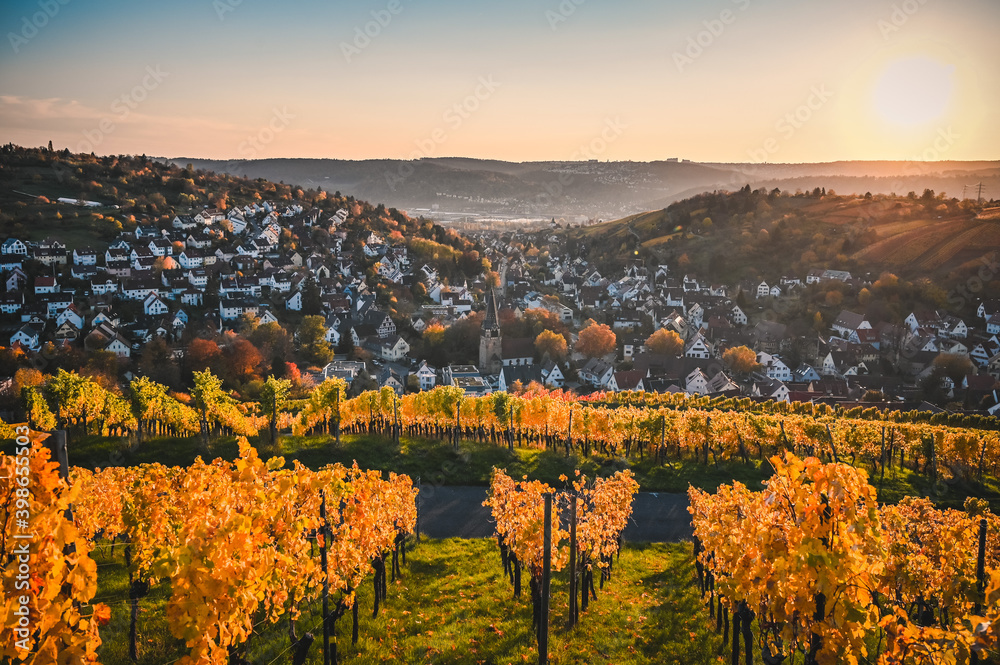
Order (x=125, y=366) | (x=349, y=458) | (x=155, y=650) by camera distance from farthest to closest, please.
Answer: (x=125, y=366) → (x=349, y=458) → (x=155, y=650)

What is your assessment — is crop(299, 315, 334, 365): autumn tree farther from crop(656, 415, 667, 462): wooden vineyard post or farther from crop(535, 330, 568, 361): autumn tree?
crop(656, 415, 667, 462): wooden vineyard post

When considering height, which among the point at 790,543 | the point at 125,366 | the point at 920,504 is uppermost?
the point at 790,543

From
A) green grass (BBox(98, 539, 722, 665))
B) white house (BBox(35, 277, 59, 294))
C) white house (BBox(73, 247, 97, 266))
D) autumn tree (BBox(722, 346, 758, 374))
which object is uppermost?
white house (BBox(73, 247, 97, 266))

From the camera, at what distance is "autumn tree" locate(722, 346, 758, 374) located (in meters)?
64.1

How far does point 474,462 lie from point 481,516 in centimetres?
536

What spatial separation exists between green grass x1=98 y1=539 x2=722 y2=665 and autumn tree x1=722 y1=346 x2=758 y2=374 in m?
52.1

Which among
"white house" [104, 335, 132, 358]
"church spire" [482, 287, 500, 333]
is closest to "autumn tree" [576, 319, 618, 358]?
"church spire" [482, 287, 500, 333]

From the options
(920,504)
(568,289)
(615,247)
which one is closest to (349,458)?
(920,504)

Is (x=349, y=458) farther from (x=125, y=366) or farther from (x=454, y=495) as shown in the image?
(x=125, y=366)

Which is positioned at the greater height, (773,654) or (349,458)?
(773,654)

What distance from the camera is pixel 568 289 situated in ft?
368

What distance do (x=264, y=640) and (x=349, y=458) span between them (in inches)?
650

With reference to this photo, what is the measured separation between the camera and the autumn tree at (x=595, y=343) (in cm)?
7075

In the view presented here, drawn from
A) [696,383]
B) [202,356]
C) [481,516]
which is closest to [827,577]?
[481,516]
